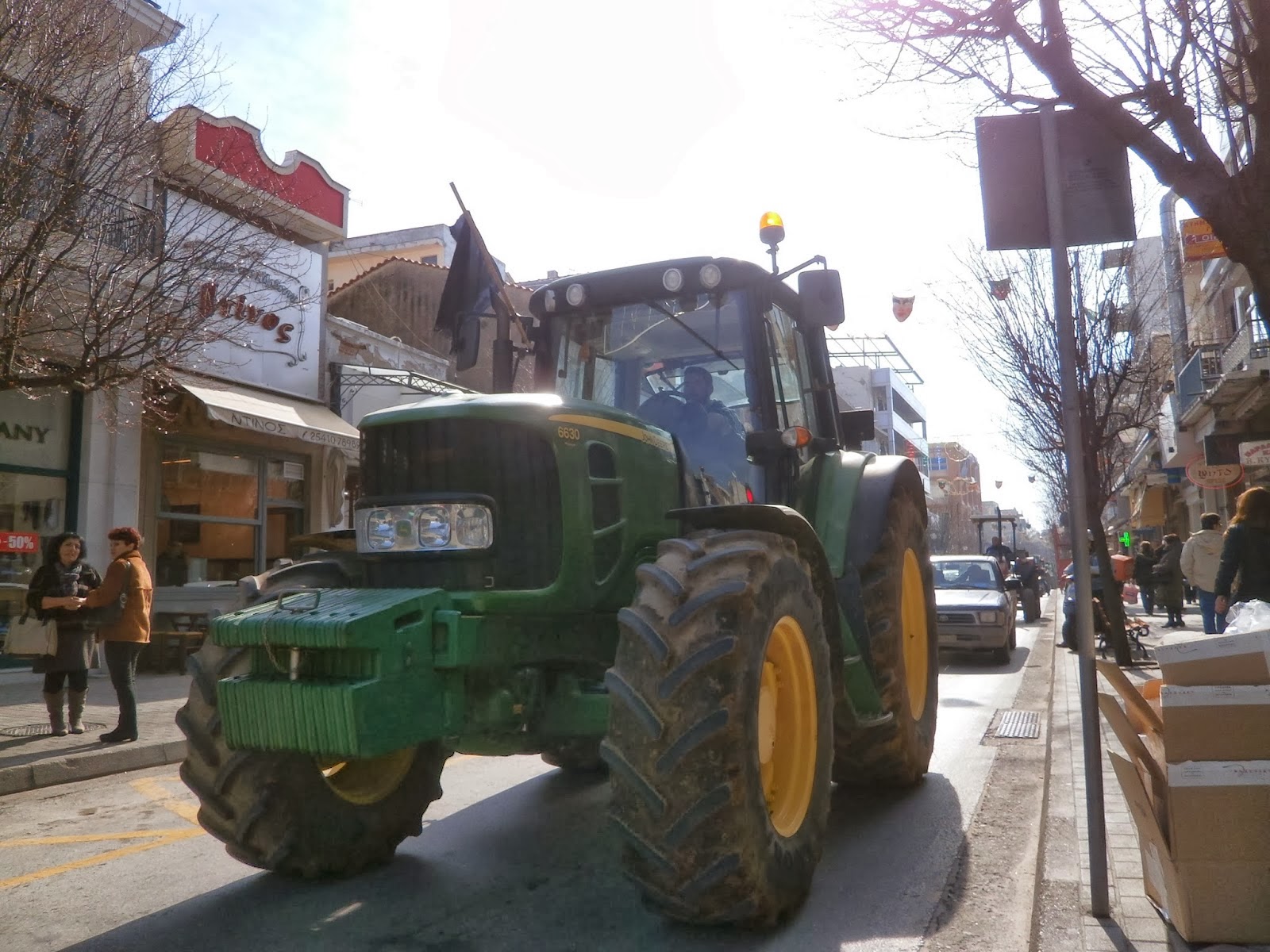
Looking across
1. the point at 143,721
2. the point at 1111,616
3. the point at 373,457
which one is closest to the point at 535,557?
the point at 373,457

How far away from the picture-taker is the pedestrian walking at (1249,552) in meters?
6.45

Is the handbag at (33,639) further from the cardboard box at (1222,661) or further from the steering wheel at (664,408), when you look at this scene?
the cardboard box at (1222,661)

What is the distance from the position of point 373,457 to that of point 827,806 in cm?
215

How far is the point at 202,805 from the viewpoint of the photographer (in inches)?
144

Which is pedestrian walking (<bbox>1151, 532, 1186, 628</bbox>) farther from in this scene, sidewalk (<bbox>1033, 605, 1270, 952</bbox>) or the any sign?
the any sign

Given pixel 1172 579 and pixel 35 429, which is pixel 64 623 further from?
pixel 1172 579

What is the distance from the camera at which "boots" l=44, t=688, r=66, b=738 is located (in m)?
7.75

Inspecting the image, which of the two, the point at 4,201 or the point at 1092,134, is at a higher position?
the point at 4,201

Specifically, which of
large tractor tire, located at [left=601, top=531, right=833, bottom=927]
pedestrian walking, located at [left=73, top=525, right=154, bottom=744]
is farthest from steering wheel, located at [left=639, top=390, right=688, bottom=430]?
pedestrian walking, located at [left=73, top=525, right=154, bottom=744]

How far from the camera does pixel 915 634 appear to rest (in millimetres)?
5949

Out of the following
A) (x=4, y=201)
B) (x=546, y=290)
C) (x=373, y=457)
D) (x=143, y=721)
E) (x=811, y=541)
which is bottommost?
(x=143, y=721)

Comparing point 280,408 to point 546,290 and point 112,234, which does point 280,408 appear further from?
point 546,290

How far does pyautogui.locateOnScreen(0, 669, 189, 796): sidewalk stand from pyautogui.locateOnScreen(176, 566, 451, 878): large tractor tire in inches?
142

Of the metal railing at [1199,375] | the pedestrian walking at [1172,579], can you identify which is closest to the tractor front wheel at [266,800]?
the pedestrian walking at [1172,579]
